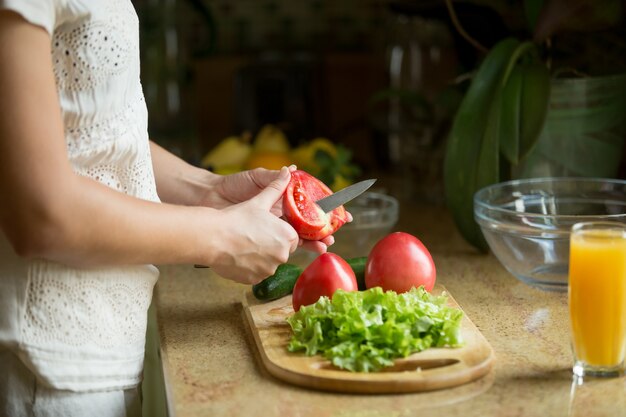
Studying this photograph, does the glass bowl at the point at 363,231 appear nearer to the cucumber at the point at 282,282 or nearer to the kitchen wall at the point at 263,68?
the cucumber at the point at 282,282

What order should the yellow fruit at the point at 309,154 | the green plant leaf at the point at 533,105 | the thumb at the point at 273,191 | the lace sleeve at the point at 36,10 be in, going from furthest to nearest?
the yellow fruit at the point at 309,154
the green plant leaf at the point at 533,105
the thumb at the point at 273,191
the lace sleeve at the point at 36,10

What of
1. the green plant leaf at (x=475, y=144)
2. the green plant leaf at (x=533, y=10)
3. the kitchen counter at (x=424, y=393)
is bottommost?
the kitchen counter at (x=424, y=393)

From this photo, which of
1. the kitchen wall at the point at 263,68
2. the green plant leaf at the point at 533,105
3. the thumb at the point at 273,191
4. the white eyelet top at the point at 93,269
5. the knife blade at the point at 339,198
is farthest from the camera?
the kitchen wall at the point at 263,68

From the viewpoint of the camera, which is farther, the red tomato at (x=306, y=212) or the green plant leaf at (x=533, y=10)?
the green plant leaf at (x=533, y=10)

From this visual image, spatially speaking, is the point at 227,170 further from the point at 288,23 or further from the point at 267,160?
the point at 288,23

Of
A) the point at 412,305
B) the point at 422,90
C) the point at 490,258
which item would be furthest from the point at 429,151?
the point at 412,305

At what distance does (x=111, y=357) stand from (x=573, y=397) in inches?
21.1

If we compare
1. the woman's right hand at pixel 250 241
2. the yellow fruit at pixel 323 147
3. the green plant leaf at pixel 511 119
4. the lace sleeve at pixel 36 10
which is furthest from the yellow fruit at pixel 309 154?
the lace sleeve at pixel 36 10

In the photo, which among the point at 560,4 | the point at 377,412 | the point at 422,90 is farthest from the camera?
the point at 422,90

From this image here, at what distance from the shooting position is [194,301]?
1.55m

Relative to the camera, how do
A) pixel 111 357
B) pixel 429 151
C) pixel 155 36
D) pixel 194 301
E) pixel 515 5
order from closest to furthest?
1. pixel 111 357
2. pixel 194 301
3. pixel 515 5
4. pixel 429 151
5. pixel 155 36

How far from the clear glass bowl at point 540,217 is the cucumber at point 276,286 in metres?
0.32

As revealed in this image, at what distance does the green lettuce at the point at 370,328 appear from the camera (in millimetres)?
1152

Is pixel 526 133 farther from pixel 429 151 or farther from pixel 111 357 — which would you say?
pixel 111 357
